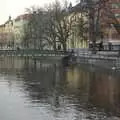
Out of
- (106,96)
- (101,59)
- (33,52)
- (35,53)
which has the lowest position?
(106,96)

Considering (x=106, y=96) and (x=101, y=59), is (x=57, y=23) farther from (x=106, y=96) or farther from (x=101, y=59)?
(x=106, y=96)

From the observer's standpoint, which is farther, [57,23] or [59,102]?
[57,23]

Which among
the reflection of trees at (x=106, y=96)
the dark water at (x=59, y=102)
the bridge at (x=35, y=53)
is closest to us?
the dark water at (x=59, y=102)

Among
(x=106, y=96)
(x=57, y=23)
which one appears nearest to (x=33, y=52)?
(x=57, y=23)

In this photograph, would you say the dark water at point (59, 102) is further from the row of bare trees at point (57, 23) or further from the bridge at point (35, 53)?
the row of bare trees at point (57, 23)

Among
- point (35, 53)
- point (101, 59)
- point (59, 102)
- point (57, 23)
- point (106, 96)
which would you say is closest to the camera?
point (59, 102)

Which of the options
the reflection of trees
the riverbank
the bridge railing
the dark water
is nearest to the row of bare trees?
the bridge railing

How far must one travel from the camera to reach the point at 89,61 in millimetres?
83250

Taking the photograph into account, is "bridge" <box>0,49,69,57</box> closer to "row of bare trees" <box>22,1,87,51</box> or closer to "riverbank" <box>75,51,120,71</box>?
"row of bare trees" <box>22,1,87,51</box>

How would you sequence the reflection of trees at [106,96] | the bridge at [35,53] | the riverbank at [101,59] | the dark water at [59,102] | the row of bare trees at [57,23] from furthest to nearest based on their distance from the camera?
the row of bare trees at [57,23], the bridge at [35,53], the riverbank at [101,59], the reflection of trees at [106,96], the dark water at [59,102]

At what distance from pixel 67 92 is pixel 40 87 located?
15.0 feet

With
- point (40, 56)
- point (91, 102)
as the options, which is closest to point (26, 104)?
point (91, 102)

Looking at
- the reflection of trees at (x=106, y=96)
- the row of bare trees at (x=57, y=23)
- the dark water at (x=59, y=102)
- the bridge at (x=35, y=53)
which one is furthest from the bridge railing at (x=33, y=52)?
the dark water at (x=59, y=102)

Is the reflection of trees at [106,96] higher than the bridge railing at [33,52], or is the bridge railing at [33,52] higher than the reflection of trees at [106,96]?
the bridge railing at [33,52]
